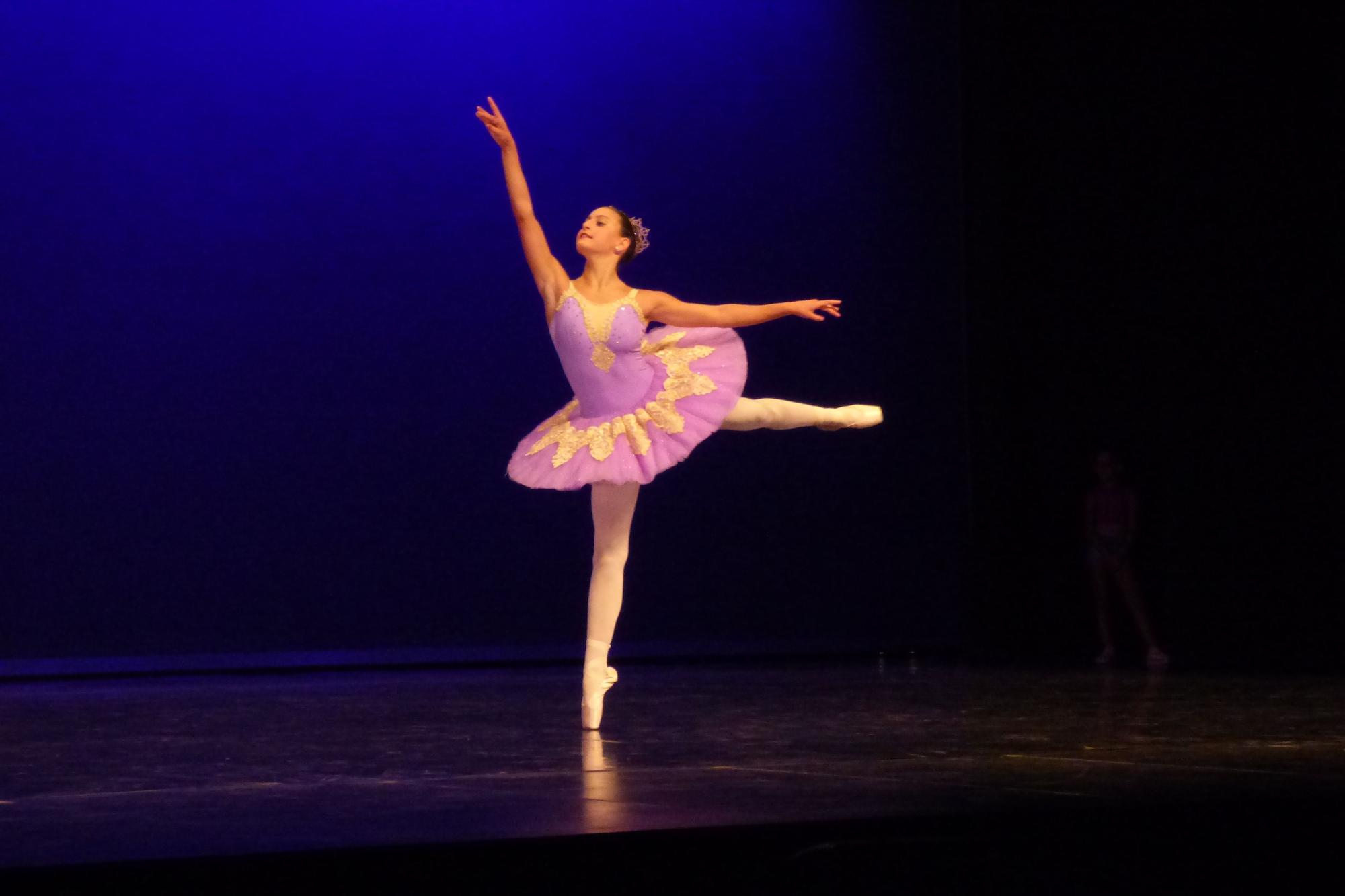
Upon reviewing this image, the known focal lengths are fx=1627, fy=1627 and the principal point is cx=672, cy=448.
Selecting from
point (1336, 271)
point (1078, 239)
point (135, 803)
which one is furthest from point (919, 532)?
point (135, 803)

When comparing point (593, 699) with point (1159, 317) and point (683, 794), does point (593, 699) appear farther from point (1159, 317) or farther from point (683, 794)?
point (1159, 317)

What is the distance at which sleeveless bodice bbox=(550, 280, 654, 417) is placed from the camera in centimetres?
404

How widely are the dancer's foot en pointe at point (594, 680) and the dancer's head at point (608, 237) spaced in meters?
0.98

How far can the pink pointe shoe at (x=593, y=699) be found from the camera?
165 inches

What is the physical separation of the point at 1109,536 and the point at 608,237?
3917 mm

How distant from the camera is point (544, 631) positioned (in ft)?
23.2

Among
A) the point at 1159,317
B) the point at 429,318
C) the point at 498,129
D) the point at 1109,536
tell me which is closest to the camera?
the point at 498,129

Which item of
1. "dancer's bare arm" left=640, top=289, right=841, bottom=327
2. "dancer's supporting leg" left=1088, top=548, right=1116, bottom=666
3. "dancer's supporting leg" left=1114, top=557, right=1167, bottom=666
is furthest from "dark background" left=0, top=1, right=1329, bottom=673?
"dancer's bare arm" left=640, top=289, right=841, bottom=327

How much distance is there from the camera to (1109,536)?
7305mm

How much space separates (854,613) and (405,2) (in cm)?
337

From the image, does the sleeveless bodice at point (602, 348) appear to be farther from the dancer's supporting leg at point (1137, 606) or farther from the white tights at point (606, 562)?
the dancer's supporting leg at point (1137, 606)

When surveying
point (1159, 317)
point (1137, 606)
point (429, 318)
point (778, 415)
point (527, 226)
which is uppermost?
point (1159, 317)

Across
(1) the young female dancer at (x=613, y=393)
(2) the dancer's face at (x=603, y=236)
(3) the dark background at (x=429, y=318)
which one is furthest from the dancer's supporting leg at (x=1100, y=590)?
(2) the dancer's face at (x=603, y=236)

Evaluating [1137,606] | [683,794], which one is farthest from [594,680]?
[1137,606]
